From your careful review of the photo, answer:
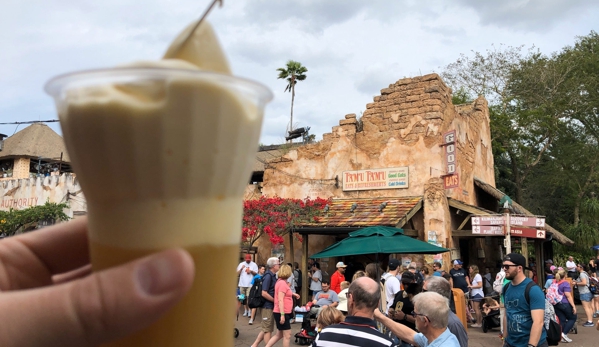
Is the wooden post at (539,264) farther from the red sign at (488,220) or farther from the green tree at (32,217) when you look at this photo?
the green tree at (32,217)

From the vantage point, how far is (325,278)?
1420 cm

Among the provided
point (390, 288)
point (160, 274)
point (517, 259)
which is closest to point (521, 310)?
point (517, 259)

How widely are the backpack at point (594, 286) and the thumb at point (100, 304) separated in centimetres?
1489

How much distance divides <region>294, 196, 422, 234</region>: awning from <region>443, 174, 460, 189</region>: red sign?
830 millimetres

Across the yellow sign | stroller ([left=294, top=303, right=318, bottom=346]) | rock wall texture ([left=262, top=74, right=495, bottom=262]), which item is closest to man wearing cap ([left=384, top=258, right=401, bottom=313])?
stroller ([left=294, top=303, right=318, bottom=346])

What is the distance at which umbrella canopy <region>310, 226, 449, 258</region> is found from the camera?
822cm

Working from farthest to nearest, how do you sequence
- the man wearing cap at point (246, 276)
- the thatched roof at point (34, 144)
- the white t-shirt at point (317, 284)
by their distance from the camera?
the thatched roof at point (34, 144) → the white t-shirt at point (317, 284) → the man wearing cap at point (246, 276)

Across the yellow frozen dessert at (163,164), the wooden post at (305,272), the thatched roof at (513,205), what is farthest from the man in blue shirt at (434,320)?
the thatched roof at (513,205)

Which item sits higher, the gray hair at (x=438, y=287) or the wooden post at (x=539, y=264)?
the gray hair at (x=438, y=287)

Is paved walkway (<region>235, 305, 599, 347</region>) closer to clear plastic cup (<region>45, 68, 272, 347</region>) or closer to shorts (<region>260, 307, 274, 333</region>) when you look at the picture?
shorts (<region>260, 307, 274, 333</region>)

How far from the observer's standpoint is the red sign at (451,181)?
13306mm

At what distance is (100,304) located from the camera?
920 mm

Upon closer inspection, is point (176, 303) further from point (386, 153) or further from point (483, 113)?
point (483, 113)

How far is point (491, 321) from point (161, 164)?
11.9 m
